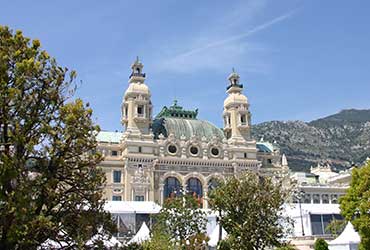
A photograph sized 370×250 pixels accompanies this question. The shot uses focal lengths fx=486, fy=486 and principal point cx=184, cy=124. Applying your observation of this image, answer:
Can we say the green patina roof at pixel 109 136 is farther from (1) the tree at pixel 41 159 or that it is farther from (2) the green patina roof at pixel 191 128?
(1) the tree at pixel 41 159

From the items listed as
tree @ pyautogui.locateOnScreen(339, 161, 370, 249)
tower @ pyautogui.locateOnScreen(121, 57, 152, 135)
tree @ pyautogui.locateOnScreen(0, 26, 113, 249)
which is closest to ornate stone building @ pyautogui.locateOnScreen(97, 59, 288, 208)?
tower @ pyautogui.locateOnScreen(121, 57, 152, 135)

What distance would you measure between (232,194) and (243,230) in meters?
2.93

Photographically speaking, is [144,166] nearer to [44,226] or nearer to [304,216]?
[304,216]

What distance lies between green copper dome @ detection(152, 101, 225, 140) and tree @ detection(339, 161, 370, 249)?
48.3 metres

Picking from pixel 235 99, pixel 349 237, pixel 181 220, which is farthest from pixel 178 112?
pixel 349 237

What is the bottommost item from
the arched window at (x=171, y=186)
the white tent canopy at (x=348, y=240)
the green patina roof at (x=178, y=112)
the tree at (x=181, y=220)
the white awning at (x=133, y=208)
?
the white tent canopy at (x=348, y=240)

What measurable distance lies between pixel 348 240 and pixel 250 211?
1139 centimetres

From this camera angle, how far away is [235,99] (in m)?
95.1

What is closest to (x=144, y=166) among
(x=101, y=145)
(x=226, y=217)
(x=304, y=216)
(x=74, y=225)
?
(x=101, y=145)

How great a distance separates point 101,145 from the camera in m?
84.1

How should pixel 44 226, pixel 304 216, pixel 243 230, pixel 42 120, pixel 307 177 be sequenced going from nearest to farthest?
pixel 44 226 < pixel 42 120 < pixel 243 230 < pixel 304 216 < pixel 307 177

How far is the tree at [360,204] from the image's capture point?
37.8 metres

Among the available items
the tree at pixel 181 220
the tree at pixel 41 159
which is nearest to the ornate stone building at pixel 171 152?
the tree at pixel 181 220

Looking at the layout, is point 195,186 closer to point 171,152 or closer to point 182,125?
point 171,152
